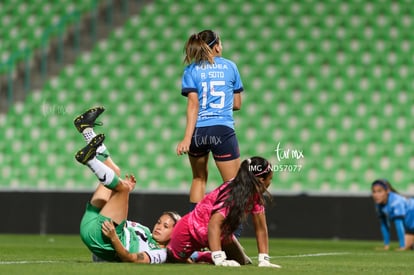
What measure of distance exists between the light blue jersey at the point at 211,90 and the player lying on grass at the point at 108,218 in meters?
0.97

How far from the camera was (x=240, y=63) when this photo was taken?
16672 mm

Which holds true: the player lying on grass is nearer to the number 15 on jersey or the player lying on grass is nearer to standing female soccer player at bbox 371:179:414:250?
the number 15 on jersey

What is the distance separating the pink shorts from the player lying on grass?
3.9 inches

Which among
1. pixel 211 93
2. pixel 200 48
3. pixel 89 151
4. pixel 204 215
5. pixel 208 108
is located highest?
pixel 200 48

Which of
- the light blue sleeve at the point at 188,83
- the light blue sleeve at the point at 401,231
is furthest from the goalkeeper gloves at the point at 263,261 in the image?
the light blue sleeve at the point at 401,231

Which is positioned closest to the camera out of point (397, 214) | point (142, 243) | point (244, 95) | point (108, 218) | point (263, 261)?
point (263, 261)

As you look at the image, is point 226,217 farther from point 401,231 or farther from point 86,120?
point 401,231

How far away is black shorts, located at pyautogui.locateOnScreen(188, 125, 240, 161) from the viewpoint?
7.81 m

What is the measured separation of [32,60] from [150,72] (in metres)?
2.31

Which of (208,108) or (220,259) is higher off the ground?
(208,108)

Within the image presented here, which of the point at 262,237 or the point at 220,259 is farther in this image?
the point at 262,237

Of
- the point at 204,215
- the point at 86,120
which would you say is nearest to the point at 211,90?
the point at 86,120

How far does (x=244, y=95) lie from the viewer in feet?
53.3

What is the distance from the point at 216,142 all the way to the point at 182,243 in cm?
116
